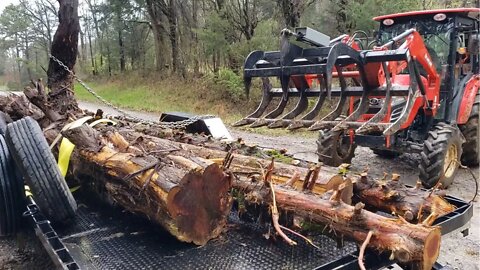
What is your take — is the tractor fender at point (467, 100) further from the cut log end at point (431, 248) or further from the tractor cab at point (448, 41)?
the cut log end at point (431, 248)

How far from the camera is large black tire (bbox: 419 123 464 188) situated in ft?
19.9

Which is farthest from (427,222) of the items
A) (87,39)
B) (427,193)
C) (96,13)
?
(87,39)

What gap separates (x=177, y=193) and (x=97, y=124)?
2304mm

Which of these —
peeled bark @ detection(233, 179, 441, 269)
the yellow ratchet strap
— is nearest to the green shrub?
the yellow ratchet strap

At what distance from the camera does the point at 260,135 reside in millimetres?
11734

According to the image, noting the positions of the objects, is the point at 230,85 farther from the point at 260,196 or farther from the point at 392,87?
the point at 260,196

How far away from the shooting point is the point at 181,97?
2017cm

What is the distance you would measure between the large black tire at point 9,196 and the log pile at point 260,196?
0.62 m

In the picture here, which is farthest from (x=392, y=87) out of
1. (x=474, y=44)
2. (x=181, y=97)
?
(x=181, y=97)

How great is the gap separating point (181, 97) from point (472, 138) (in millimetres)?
14488

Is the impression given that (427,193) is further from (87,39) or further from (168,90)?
(87,39)

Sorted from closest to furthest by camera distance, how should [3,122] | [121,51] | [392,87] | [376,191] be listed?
1. [376,191]
2. [3,122]
3. [392,87]
4. [121,51]

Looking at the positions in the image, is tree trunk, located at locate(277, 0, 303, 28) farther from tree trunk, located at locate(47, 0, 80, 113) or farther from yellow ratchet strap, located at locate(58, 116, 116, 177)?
yellow ratchet strap, located at locate(58, 116, 116, 177)

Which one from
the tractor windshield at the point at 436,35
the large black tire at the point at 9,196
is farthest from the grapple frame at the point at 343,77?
the large black tire at the point at 9,196
